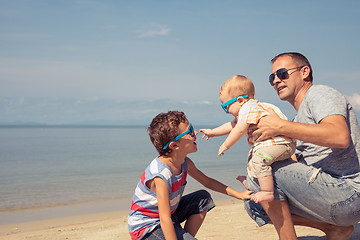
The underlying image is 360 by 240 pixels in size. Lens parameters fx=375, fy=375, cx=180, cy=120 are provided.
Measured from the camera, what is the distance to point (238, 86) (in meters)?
3.23

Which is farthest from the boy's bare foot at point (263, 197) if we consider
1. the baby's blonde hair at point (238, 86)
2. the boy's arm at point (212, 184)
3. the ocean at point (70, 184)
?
the ocean at point (70, 184)

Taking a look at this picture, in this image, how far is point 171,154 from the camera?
2947 millimetres

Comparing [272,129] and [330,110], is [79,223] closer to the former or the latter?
[272,129]

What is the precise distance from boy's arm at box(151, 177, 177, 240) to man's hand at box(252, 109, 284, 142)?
0.82 meters

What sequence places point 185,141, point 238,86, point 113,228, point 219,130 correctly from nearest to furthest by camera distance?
point 185,141
point 238,86
point 219,130
point 113,228

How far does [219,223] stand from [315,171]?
8.56 ft

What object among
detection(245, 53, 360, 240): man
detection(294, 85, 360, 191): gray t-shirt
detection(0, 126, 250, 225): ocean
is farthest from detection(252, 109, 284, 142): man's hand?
detection(0, 126, 250, 225): ocean

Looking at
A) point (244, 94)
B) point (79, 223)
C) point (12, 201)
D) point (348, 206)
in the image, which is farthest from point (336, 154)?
point (12, 201)

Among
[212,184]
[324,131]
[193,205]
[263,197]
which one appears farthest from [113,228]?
[324,131]

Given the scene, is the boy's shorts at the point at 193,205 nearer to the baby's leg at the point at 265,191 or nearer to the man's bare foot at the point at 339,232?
the baby's leg at the point at 265,191

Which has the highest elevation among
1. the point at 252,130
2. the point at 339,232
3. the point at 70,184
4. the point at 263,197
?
the point at 252,130

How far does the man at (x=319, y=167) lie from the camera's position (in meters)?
2.57

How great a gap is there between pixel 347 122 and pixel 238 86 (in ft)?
3.03

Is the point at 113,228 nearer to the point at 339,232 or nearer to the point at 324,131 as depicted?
the point at 339,232
